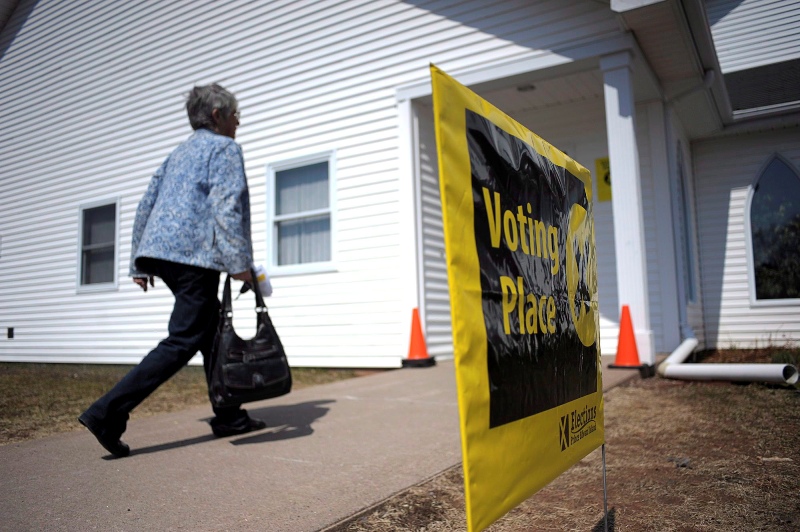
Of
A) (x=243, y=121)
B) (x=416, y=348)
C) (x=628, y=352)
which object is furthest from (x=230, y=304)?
(x=243, y=121)

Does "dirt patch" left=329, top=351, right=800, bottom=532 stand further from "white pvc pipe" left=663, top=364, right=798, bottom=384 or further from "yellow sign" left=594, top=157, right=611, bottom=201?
"yellow sign" left=594, top=157, right=611, bottom=201

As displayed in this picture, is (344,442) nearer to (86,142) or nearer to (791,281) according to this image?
(791,281)

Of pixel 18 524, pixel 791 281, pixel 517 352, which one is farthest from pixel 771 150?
pixel 18 524

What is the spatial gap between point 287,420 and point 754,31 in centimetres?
793

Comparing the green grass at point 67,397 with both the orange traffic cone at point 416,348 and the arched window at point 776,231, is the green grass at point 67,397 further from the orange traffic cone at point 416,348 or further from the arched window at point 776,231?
the arched window at point 776,231

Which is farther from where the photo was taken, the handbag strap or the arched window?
the arched window

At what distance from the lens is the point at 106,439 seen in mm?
2982

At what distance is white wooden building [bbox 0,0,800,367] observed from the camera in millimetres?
6797

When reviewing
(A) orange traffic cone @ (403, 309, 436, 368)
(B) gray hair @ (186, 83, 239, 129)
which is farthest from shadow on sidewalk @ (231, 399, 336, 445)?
(A) orange traffic cone @ (403, 309, 436, 368)

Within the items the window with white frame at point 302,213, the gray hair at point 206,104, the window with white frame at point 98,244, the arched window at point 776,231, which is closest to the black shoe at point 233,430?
the gray hair at point 206,104

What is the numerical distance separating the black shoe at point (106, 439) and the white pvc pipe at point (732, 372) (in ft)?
15.2

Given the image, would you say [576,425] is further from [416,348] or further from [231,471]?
[416,348]

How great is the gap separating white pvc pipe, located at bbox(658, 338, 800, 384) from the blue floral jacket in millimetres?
4144

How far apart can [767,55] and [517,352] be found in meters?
8.47
